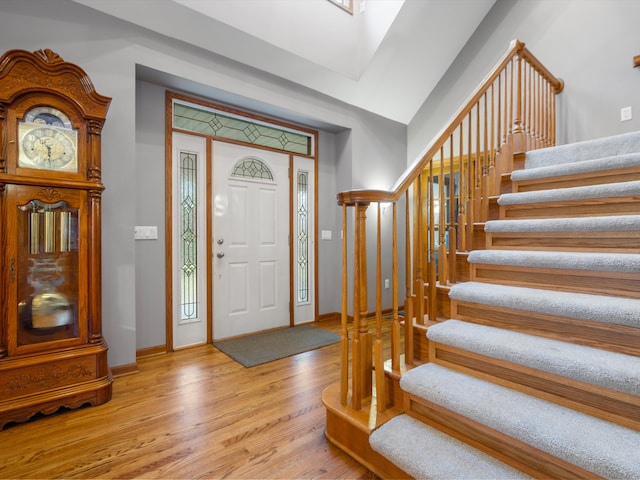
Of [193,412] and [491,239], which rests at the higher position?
[491,239]

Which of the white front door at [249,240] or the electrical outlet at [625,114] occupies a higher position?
the electrical outlet at [625,114]

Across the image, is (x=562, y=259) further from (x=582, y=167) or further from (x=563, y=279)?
(x=582, y=167)

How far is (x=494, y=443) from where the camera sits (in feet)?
4.14

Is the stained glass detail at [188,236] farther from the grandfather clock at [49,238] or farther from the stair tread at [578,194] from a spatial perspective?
the stair tread at [578,194]

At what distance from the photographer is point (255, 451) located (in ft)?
5.24

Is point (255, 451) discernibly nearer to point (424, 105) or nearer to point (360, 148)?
point (360, 148)

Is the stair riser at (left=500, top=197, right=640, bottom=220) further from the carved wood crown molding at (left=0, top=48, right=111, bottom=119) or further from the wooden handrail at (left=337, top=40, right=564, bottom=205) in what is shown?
the carved wood crown molding at (left=0, top=48, right=111, bottom=119)

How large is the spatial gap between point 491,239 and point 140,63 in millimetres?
2841

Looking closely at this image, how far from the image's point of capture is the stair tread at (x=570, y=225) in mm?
1592

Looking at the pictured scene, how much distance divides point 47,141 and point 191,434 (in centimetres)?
190

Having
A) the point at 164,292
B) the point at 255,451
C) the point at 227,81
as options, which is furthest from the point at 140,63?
the point at 255,451

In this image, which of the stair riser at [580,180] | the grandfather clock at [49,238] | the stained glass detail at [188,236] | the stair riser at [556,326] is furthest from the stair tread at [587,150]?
the grandfather clock at [49,238]

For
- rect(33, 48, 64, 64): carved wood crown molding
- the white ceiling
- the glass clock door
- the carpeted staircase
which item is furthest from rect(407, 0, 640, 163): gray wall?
the glass clock door

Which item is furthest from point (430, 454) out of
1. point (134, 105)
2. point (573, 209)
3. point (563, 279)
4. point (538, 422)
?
point (134, 105)
